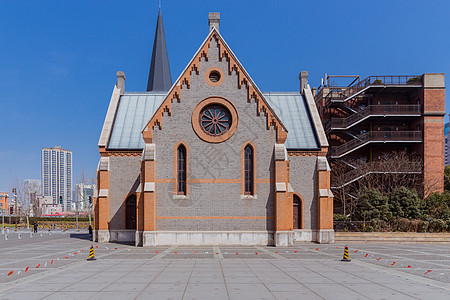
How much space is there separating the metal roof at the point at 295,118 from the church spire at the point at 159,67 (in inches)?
681

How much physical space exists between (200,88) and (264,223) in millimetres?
11754

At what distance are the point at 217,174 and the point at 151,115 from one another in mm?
8158

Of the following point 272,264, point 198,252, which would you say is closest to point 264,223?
point 198,252

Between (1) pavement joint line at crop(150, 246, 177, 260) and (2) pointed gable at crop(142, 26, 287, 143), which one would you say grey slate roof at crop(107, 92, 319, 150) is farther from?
(1) pavement joint line at crop(150, 246, 177, 260)

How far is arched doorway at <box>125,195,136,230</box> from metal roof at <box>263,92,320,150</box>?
14.1 metres

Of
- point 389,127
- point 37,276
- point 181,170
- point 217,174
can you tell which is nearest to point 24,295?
point 37,276

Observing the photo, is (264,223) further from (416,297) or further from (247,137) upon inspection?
(416,297)

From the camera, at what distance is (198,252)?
2291cm

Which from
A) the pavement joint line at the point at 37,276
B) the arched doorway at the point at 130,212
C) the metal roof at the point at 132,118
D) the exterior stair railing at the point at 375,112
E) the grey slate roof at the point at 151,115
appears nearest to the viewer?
the pavement joint line at the point at 37,276

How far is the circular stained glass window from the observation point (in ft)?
92.8

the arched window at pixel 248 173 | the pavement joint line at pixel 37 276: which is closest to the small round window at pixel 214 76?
the arched window at pixel 248 173

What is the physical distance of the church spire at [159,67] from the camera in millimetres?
46625

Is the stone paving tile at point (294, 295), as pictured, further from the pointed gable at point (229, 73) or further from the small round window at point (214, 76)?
the small round window at point (214, 76)

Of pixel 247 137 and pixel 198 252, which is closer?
pixel 198 252
